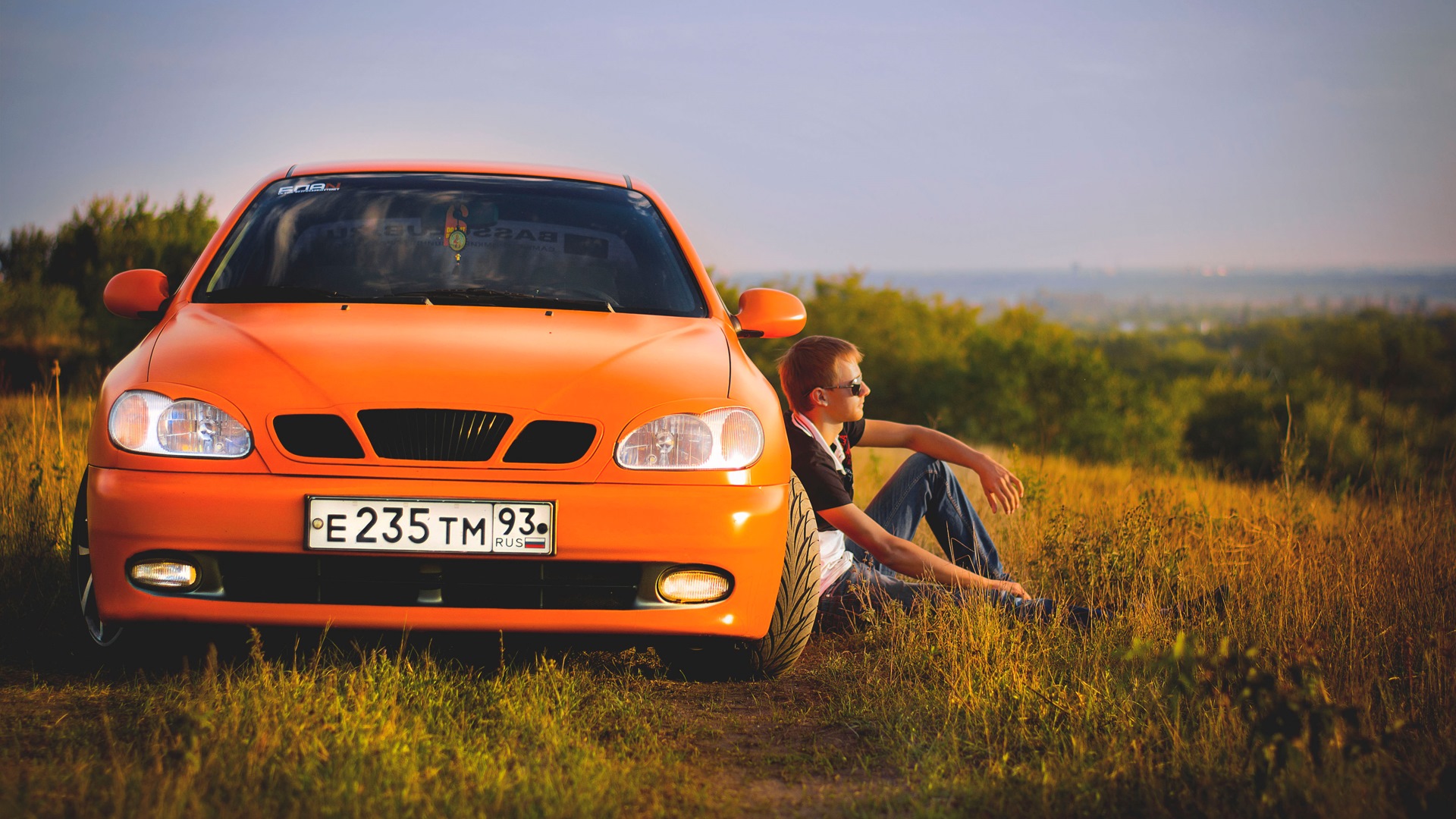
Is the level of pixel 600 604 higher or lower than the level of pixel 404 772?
higher

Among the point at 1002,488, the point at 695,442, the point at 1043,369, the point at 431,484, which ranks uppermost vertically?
the point at 695,442

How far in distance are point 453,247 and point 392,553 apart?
1.48 metres

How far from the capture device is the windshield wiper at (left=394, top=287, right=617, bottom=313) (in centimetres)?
365

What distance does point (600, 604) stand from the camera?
2.94 metres

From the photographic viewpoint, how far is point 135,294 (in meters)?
3.75

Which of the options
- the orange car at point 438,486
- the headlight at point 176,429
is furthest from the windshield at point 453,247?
the headlight at point 176,429

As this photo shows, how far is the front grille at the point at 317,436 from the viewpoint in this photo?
2863 millimetres

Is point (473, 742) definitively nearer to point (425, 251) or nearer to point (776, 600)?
point (776, 600)

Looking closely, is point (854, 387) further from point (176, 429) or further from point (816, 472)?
point (176, 429)

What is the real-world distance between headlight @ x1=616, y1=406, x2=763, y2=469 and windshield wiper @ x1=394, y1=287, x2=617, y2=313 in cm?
79

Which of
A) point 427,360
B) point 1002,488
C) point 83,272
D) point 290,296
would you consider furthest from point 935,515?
point 83,272

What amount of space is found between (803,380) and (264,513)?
79.8 inches

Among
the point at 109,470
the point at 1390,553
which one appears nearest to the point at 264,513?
the point at 109,470

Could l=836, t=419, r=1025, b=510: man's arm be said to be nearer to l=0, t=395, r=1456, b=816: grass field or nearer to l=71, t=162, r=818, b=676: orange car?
l=0, t=395, r=1456, b=816: grass field
